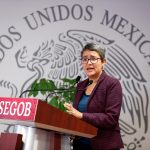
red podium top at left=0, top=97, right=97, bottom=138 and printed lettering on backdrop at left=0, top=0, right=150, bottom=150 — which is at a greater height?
printed lettering on backdrop at left=0, top=0, right=150, bottom=150

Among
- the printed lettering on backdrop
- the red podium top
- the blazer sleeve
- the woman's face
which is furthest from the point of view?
the printed lettering on backdrop

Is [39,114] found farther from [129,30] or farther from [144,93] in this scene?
[129,30]

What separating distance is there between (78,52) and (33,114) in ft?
6.57

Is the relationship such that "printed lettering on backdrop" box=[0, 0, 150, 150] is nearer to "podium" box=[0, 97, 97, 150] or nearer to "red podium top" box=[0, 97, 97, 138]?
"podium" box=[0, 97, 97, 150]

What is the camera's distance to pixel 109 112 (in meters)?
1.71

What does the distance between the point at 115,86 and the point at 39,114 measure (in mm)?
860

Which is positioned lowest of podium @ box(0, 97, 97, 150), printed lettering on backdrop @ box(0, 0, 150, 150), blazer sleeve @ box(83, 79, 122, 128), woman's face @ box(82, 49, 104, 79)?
podium @ box(0, 97, 97, 150)

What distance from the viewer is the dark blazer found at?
65.8 inches

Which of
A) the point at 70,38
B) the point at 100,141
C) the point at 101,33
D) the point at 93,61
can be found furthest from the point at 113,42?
the point at 100,141

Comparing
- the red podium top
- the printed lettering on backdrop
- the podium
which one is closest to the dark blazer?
the podium

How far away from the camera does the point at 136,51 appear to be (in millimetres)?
2863

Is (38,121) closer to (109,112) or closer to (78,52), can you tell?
(109,112)

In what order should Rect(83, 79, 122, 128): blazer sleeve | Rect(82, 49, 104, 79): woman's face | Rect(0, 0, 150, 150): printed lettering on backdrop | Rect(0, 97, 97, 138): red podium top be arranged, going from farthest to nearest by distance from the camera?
Rect(0, 0, 150, 150): printed lettering on backdrop, Rect(82, 49, 104, 79): woman's face, Rect(83, 79, 122, 128): blazer sleeve, Rect(0, 97, 97, 138): red podium top

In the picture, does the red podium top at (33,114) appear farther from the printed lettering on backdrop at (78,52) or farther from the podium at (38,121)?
the printed lettering on backdrop at (78,52)
